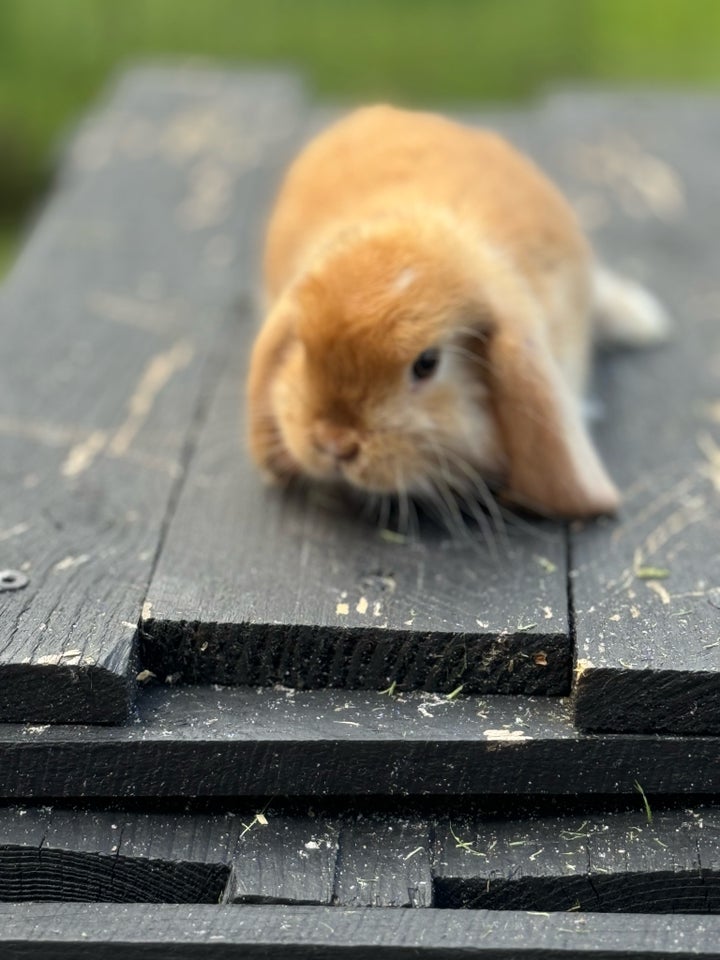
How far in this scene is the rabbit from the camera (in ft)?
8.88

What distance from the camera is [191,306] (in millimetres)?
3846

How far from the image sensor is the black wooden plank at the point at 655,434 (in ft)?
7.56

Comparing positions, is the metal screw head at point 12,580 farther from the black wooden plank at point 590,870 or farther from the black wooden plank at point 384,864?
the black wooden plank at point 590,870

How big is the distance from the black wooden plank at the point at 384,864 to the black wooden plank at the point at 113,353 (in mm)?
461

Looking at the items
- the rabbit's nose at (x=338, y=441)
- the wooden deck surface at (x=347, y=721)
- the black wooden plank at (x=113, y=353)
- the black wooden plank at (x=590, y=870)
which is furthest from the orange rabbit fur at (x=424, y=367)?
the black wooden plank at (x=590, y=870)

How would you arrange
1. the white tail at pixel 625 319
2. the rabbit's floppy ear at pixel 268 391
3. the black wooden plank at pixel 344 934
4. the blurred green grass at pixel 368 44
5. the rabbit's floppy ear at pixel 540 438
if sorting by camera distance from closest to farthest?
the black wooden plank at pixel 344 934 < the rabbit's floppy ear at pixel 540 438 < the rabbit's floppy ear at pixel 268 391 < the white tail at pixel 625 319 < the blurred green grass at pixel 368 44

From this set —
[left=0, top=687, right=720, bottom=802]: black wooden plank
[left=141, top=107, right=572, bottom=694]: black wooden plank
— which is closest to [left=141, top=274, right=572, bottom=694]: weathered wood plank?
[left=141, top=107, right=572, bottom=694]: black wooden plank

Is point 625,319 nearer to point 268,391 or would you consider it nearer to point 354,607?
point 268,391

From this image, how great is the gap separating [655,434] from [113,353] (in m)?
1.40

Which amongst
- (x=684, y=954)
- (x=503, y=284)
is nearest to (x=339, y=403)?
(x=503, y=284)

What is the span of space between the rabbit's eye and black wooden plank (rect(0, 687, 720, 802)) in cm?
77

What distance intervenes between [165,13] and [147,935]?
25.5ft

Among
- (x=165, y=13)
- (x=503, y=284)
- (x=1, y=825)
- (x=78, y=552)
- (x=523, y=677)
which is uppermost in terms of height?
(x=503, y=284)

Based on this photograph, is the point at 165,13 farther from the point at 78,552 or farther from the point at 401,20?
the point at 78,552
